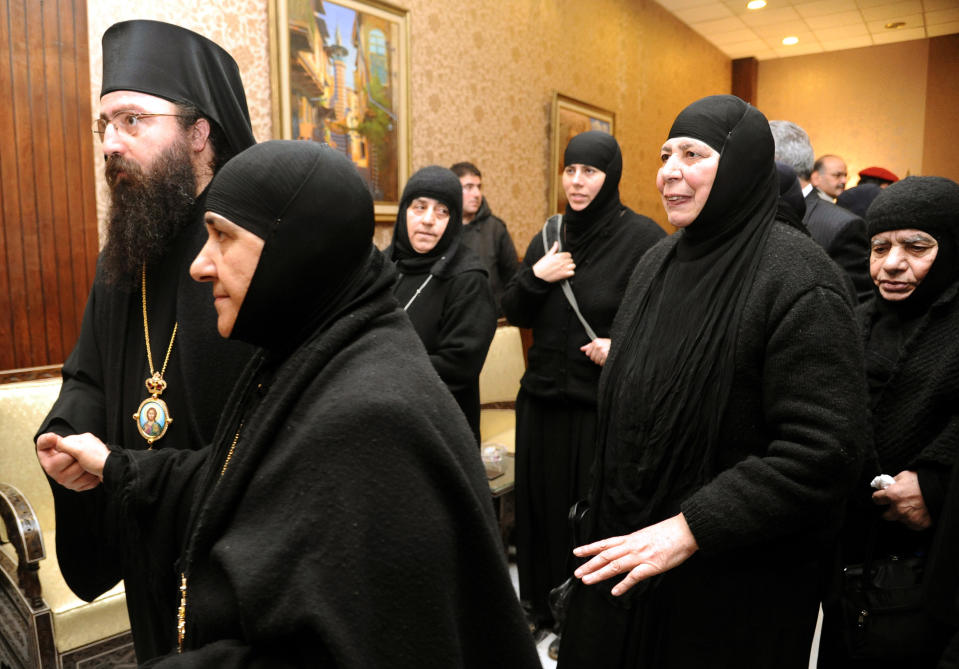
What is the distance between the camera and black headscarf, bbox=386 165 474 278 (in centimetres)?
316

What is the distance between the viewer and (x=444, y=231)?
3234mm

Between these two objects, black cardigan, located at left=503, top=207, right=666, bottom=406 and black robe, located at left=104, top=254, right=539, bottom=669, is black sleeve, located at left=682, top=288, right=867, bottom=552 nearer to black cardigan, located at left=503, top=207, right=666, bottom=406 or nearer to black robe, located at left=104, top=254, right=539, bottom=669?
black robe, located at left=104, top=254, right=539, bottom=669

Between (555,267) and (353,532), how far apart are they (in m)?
2.31

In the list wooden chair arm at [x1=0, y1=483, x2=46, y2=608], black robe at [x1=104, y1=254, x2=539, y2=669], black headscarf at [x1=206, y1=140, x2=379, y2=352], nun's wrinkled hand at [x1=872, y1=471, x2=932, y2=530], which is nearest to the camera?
black robe at [x1=104, y1=254, x2=539, y2=669]

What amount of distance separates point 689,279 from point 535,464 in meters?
1.71

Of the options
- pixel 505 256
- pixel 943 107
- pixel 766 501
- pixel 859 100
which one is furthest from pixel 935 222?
pixel 859 100

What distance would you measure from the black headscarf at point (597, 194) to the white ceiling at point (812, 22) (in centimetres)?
639

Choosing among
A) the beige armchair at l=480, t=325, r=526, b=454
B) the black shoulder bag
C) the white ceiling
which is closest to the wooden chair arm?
the black shoulder bag

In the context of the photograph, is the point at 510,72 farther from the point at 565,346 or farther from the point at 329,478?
the point at 329,478

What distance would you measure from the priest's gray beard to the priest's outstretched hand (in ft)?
1.58

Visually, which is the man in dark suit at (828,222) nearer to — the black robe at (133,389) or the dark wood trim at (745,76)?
the black robe at (133,389)

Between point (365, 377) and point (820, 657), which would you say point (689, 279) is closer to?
point (365, 377)

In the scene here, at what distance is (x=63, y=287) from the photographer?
130 inches

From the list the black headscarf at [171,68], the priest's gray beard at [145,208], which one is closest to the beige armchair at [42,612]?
the priest's gray beard at [145,208]
